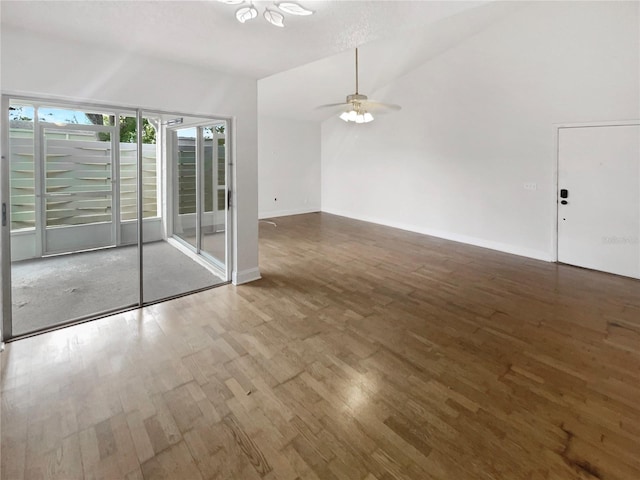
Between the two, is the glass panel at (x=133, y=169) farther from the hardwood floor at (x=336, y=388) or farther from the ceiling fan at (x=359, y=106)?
the ceiling fan at (x=359, y=106)

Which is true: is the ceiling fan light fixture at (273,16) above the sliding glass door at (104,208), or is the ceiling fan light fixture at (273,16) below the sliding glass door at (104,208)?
above

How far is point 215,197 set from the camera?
4875 millimetres

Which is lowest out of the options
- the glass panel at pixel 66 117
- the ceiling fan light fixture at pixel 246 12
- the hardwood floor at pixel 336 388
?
the hardwood floor at pixel 336 388

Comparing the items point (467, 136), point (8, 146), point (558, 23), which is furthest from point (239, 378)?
point (558, 23)

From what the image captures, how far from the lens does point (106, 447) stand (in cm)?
181

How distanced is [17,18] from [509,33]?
595cm

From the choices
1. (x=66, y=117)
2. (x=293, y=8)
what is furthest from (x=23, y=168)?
(x=293, y=8)

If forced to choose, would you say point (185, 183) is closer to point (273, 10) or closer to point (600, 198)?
point (273, 10)

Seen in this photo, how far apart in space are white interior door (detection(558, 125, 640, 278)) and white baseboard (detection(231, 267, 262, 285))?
14.7ft

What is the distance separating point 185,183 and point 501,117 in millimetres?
5114

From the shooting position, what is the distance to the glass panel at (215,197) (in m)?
4.39

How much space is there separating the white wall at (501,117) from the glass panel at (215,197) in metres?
4.20

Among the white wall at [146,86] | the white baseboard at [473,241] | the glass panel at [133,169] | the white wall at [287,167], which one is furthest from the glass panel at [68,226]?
the white baseboard at [473,241]

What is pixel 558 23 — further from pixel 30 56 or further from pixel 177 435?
pixel 177 435
